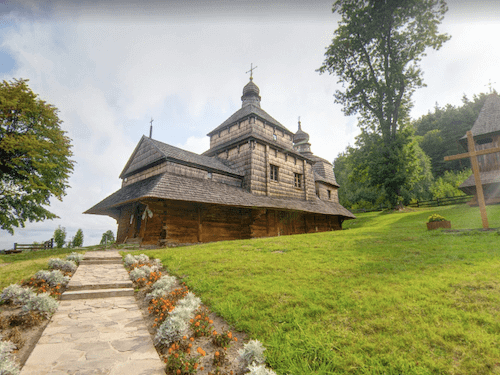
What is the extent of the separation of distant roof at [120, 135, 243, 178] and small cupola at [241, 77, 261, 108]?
8.57m

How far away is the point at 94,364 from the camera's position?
3.01 meters

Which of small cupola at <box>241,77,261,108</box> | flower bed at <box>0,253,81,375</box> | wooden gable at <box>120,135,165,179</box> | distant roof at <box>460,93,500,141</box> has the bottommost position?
flower bed at <box>0,253,81,375</box>

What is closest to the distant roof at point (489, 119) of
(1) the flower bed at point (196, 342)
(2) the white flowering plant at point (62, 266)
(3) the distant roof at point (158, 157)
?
(3) the distant roof at point (158, 157)

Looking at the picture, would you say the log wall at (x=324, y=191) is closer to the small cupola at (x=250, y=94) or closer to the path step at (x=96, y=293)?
the small cupola at (x=250, y=94)

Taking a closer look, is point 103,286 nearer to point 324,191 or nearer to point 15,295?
point 15,295

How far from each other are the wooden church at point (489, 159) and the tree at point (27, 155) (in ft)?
103

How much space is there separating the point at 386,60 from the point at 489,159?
13.1 metres

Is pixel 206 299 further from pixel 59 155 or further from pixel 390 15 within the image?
pixel 390 15

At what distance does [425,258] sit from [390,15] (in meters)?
25.7

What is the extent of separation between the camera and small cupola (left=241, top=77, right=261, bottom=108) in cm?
2377

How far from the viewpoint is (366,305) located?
13.3 ft

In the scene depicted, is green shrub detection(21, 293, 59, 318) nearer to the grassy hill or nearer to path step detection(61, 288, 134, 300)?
path step detection(61, 288, 134, 300)

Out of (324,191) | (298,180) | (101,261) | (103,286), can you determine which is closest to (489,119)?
(324,191)

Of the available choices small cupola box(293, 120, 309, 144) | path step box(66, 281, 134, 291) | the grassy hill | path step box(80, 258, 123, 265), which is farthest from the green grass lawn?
small cupola box(293, 120, 309, 144)
